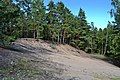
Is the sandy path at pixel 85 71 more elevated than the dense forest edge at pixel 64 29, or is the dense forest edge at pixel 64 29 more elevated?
the dense forest edge at pixel 64 29

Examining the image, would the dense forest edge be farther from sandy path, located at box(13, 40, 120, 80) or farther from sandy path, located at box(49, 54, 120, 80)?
sandy path, located at box(49, 54, 120, 80)

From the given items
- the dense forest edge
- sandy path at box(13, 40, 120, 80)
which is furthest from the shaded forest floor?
the dense forest edge

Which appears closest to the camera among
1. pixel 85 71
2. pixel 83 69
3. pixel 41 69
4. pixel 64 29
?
pixel 41 69

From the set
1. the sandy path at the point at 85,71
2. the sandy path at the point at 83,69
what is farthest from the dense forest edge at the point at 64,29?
the sandy path at the point at 85,71

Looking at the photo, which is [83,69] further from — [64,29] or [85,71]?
[64,29]

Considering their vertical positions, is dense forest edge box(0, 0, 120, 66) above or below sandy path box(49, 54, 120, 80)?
above

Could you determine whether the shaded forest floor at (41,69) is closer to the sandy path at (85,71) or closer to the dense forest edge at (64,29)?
the sandy path at (85,71)

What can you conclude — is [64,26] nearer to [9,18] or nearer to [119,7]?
[119,7]

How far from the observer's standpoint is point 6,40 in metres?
25.7

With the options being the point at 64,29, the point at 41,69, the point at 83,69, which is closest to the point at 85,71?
the point at 83,69

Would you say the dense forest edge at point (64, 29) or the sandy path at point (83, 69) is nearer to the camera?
the sandy path at point (83, 69)

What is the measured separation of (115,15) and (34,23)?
34.8 meters

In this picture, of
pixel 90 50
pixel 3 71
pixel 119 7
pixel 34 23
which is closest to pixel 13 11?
pixel 3 71

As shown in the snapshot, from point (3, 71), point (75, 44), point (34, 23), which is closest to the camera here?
point (3, 71)
